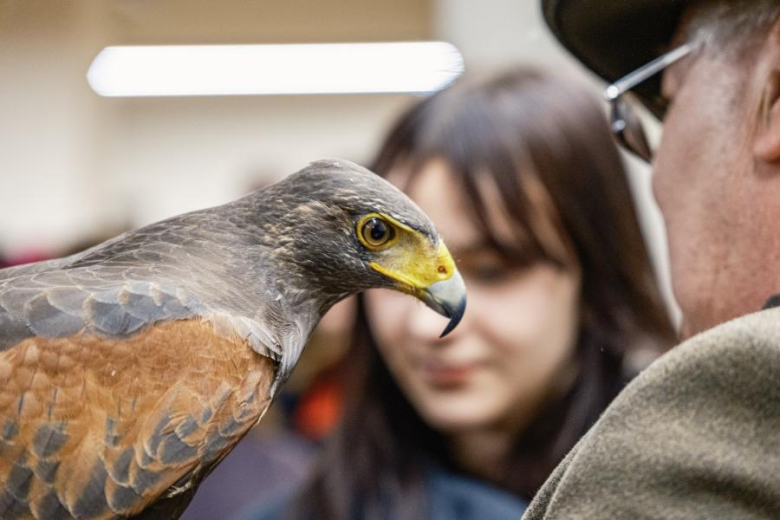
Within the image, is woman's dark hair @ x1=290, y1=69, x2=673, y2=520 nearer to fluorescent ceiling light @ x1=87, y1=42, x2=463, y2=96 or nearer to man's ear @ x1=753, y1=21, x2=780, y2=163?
fluorescent ceiling light @ x1=87, y1=42, x2=463, y2=96

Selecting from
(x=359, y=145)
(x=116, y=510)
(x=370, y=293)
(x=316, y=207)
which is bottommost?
(x=359, y=145)

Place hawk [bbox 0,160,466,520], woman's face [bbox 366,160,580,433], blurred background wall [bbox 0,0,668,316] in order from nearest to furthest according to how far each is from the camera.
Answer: hawk [bbox 0,160,466,520] < woman's face [bbox 366,160,580,433] < blurred background wall [bbox 0,0,668,316]

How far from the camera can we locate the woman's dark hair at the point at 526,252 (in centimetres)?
141

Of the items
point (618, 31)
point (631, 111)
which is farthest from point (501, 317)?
point (618, 31)

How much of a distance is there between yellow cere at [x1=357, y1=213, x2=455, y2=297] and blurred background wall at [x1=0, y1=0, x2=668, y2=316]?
2.38 ft

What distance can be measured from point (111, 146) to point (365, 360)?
213 cm

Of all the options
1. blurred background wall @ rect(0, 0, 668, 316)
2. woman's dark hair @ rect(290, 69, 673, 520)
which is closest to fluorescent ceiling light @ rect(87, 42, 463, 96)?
blurred background wall @ rect(0, 0, 668, 316)

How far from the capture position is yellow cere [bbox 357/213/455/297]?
0.83 metres

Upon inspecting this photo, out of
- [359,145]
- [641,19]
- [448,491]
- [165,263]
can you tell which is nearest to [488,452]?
[448,491]

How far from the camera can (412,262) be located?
32.8 inches

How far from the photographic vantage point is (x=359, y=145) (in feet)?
13.9

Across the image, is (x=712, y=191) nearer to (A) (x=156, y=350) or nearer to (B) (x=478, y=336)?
(B) (x=478, y=336)

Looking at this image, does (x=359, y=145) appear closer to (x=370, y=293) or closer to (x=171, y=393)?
(x=370, y=293)

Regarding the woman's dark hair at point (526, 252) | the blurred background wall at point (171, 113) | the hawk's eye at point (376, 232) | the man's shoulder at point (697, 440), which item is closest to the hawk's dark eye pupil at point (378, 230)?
the hawk's eye at point (376, 232)
